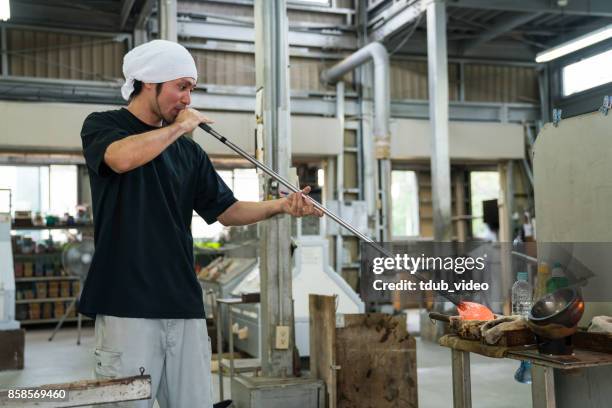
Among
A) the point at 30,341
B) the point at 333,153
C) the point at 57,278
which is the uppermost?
the point at 333,153

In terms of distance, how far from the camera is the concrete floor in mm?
4609

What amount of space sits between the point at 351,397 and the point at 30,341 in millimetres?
5568

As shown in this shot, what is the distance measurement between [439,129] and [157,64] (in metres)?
5.94

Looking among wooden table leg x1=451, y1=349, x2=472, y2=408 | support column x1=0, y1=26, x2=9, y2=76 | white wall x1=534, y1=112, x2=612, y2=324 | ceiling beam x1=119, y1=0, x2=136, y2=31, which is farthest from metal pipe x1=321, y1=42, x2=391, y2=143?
wooden table leg x1=451, y1=349, x2=472, y2=408

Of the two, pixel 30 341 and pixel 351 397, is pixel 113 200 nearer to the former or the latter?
pixel 351 397

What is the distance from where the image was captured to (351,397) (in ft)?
12.7

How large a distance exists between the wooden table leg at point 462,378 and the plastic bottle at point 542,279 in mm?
441

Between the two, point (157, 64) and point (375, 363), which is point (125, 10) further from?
point (157, 64)

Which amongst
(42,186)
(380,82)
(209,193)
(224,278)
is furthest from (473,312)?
(42,186)

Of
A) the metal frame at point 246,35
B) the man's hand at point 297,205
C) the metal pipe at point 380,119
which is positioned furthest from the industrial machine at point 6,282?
the man's hand at point 297,205

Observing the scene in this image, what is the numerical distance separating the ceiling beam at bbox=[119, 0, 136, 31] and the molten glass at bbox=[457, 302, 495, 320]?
6703 millimetres

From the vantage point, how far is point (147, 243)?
1607 millimetres

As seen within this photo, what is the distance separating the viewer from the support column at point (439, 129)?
7207mm

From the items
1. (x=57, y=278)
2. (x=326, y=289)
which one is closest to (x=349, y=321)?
(x=326, y=289)
